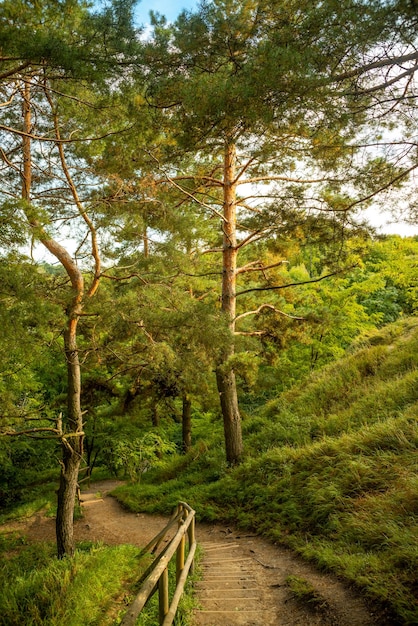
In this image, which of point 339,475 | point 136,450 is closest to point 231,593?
point 339,475

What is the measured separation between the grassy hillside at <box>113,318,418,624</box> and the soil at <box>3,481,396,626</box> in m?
0.21

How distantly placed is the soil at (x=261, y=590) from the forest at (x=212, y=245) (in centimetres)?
25

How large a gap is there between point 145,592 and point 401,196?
6.02 meters

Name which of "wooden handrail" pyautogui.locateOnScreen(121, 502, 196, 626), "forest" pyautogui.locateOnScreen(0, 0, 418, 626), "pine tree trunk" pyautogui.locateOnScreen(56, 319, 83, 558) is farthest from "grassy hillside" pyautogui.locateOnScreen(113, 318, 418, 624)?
"pine tree trunk" pyautogui.locateOnScreen(56, 319, 83, 558)

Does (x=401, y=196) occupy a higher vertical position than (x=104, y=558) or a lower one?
higher

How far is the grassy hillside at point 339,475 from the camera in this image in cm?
455

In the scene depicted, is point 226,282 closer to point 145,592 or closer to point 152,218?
point 152,218

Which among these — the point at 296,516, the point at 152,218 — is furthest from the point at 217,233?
the point at 296,516

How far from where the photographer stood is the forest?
4.12m

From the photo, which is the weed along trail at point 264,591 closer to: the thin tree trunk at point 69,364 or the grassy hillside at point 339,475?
the grassy hillside at point 339,475

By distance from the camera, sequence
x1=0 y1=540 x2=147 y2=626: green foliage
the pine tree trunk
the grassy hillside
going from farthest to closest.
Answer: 1. the pine tree trunk
2. the grassy hillside
3. x1=0 y1=540 x2=147 y2=626: green foliage

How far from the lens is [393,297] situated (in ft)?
71.1

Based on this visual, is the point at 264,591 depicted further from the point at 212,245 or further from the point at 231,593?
the point at 212,245

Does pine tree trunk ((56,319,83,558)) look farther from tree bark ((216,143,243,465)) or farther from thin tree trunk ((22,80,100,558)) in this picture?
tree bark ((216,143,243,465))
